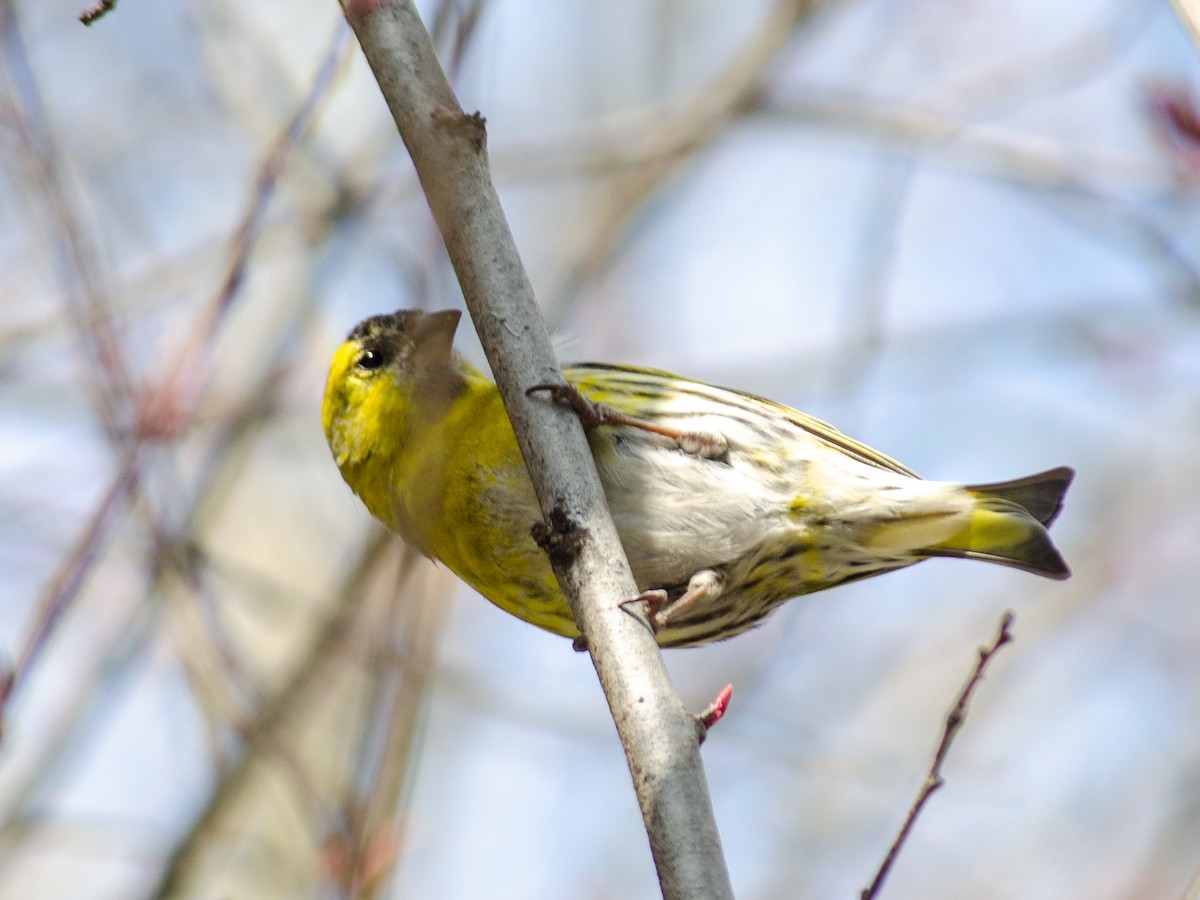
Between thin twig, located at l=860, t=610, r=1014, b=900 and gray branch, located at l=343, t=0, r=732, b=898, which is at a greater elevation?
gray branch, located at l=343, t=0, r=732, b=898

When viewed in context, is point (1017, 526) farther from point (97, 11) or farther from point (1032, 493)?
point (97, 11)

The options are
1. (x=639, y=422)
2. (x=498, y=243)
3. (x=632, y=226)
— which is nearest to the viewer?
(x=498, y=243)

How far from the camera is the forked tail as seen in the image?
354cm

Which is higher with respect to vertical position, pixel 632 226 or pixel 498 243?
pixel 632 226

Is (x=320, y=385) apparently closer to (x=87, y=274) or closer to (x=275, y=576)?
(x=275, y=576)

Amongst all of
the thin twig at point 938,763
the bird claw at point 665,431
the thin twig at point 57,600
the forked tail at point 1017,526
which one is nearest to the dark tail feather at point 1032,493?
the forked tail at point 1017,526

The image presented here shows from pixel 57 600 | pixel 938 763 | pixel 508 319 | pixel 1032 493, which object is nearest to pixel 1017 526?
pixel 1032 493

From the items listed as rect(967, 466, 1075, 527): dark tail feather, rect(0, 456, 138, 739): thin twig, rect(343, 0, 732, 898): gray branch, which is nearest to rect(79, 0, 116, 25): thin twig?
rect(343, 0, 732, 898): gray branch

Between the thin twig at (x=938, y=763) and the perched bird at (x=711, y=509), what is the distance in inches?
43.3

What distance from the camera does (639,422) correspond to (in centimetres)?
349

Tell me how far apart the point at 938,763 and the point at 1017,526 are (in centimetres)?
139

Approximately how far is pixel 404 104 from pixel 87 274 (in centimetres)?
141

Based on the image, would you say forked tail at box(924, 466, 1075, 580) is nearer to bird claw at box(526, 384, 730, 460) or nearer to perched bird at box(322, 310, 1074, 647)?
perched bird at box(322, 310, 1074, 647)

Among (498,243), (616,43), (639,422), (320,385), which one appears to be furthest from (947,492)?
(616,43)
